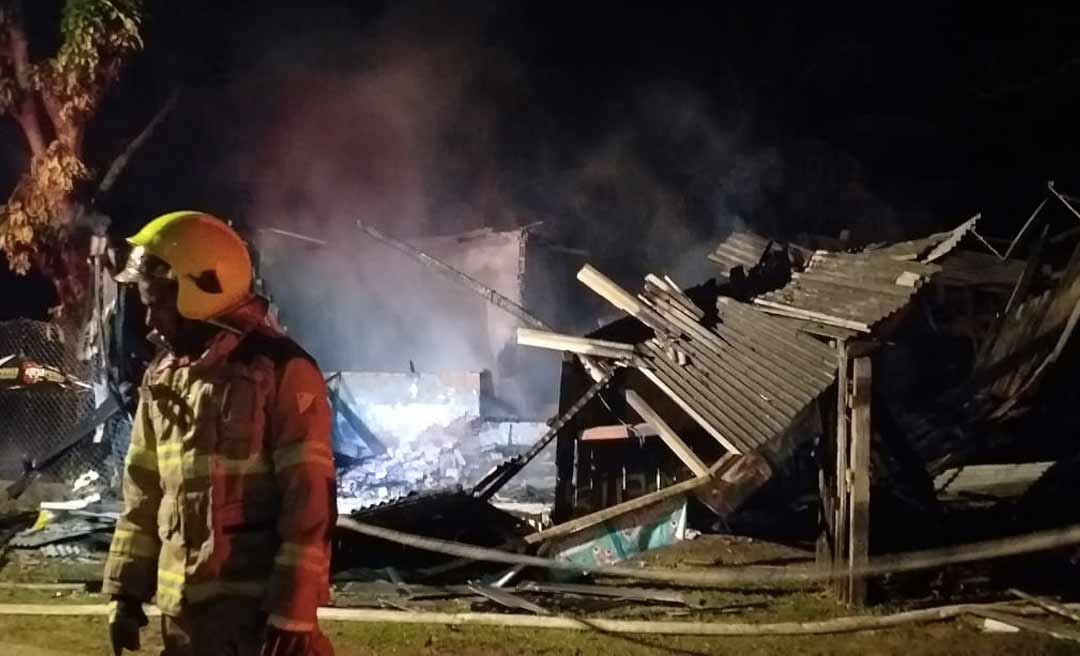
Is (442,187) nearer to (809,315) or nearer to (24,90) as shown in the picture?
(24,90)

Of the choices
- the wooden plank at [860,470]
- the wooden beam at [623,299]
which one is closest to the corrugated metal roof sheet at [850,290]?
the wooden plank at [860,470]

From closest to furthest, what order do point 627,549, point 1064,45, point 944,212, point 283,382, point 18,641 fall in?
point 283,382
point 18,641
point 627,549
point 1064,45
point 944,212

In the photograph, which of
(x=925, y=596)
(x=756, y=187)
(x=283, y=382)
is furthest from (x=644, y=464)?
(x=756, y=187)

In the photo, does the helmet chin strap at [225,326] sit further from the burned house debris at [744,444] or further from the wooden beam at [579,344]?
the wooden beam at [579,344]

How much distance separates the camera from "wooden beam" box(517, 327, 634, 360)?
7.94 m

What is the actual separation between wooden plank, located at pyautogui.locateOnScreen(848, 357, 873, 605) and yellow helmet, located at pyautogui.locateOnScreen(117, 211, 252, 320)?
5007mm

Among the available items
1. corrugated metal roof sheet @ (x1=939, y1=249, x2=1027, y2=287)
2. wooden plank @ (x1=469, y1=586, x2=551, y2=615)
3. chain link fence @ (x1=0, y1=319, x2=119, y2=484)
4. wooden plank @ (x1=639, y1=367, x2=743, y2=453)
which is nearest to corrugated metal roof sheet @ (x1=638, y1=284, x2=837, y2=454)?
wooden plank @ (x1=639, y1=367, x2=743, y2=453)

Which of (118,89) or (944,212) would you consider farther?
(118,89)

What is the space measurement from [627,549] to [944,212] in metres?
11.9

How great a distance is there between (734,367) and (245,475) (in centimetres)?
512

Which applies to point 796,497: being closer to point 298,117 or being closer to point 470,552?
point 470,552

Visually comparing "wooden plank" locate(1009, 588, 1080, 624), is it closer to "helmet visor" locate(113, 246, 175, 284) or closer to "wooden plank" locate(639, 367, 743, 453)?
"wooden plank" locate(639, 367, 743, 453)

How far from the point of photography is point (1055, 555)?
295 inches

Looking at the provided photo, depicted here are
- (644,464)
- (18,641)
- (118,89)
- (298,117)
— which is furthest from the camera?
(298,117)
